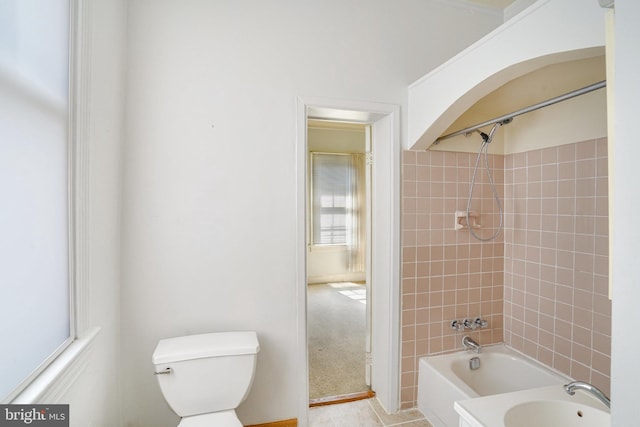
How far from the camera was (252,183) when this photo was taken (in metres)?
1.77

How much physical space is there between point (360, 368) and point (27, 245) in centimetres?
239

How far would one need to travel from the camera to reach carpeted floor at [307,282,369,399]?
2.32 m

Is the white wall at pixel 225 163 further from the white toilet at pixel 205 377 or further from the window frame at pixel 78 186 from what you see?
the window frame at pixel 78 186

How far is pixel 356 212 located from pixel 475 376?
3.45 meters

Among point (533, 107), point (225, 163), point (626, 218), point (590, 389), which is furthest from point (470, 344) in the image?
point (225, 163)

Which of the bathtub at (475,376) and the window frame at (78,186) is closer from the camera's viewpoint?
the window frame at (78,186)

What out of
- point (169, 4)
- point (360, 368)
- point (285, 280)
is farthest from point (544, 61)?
point (360, 368)

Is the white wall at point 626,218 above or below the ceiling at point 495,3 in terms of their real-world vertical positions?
below

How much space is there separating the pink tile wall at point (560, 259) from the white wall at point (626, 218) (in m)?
1.45

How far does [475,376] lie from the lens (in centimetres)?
203

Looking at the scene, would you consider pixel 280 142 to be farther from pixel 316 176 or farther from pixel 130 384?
pixel 316 176

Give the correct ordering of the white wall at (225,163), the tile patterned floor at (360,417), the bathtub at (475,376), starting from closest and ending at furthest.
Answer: the white wall at (225,163) < the bathtub at (475,376) < the tile patterned floor at (360,417)

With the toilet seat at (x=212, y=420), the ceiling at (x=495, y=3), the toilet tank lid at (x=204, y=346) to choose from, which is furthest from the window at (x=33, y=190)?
the ceiling at (x=495, y=3)

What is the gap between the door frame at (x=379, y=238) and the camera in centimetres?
183
